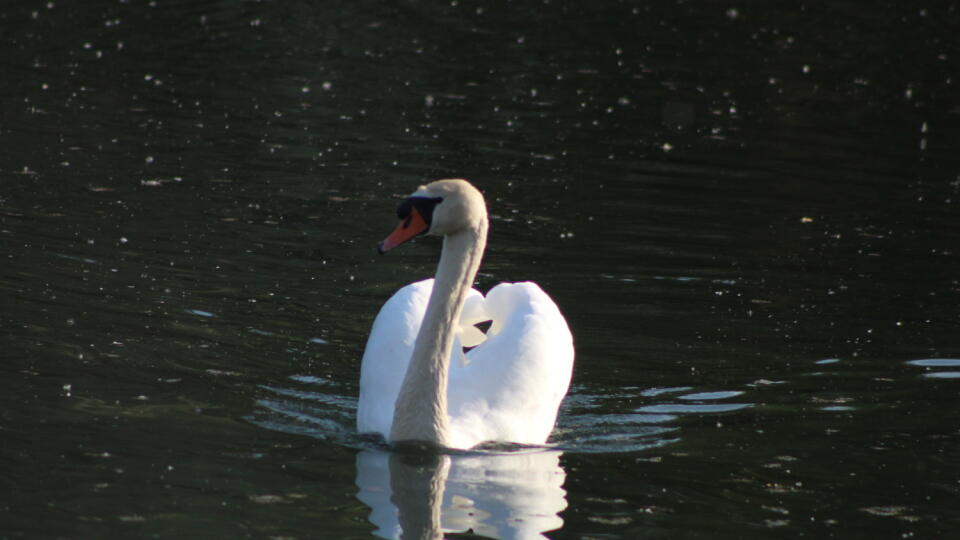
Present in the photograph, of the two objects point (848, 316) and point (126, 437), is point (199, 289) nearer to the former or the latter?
point (126, 437)

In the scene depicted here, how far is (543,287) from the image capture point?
A: 36.2 ft

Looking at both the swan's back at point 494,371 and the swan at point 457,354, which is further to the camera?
the swan's back at point 494,371

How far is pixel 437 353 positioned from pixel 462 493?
82 centimetres

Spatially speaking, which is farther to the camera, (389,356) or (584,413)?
(584,413)

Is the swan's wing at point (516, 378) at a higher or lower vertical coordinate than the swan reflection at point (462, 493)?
higher

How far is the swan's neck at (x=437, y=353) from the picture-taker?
727 centimetres

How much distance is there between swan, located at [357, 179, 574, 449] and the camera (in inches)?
286

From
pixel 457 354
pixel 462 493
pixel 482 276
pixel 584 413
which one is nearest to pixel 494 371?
pixel 457 354

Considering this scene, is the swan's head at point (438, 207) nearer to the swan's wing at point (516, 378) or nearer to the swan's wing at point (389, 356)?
the swan's wing at point (389, 356)

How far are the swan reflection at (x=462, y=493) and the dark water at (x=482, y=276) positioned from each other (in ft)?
0.07

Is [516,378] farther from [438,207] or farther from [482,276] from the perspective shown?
[482,276]

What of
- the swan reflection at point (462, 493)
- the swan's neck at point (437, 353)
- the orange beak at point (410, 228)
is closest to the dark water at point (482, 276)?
the swan reflection at point (462, 493)

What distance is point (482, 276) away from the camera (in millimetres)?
11180

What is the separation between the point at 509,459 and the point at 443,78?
45.6ft
